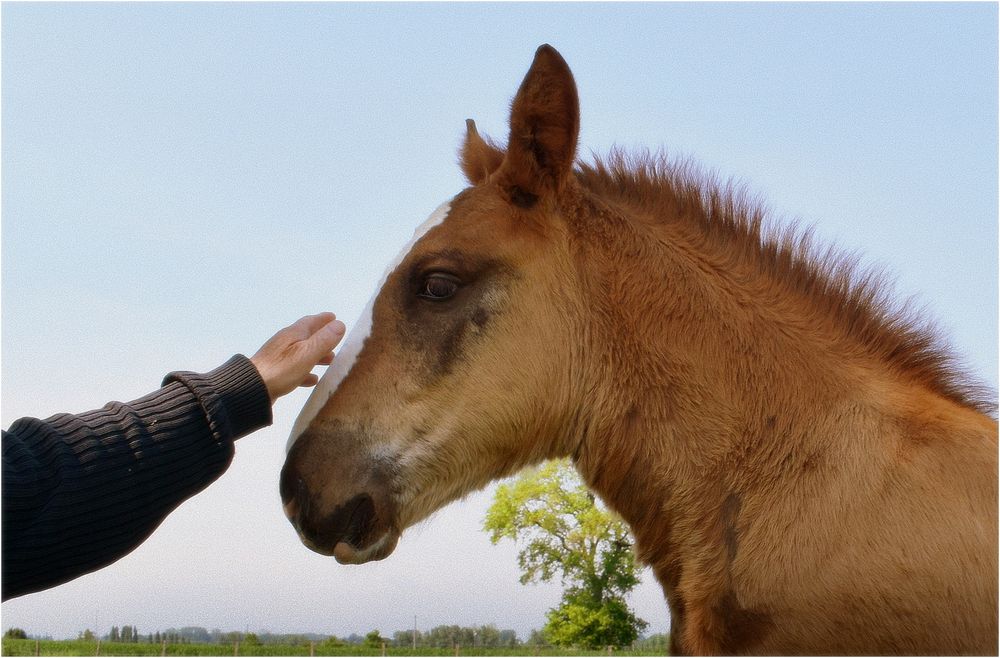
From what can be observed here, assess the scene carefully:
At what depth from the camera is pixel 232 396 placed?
10.3ft

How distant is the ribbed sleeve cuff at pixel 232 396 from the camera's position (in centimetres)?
302

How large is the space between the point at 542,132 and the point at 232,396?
186 cm

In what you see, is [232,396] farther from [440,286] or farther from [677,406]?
[677,406]

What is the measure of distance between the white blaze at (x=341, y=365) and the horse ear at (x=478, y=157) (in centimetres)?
61

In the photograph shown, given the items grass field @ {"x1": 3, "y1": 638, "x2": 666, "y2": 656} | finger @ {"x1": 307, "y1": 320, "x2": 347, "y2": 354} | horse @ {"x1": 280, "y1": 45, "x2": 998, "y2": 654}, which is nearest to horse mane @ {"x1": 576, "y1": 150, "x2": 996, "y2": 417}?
horse @ {"x1": 280, "y1": 45, "x2": 998, "y2": 654}

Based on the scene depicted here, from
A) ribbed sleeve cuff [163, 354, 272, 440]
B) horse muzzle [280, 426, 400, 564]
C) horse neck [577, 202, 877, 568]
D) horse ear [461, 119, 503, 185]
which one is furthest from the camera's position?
horse ear [461, 119, 503, 185]

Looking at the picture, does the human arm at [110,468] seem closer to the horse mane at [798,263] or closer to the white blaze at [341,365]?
the white blaze at [341,365]

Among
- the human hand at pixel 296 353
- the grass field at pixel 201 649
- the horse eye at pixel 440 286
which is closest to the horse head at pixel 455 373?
the horse eye at pixel 440 286

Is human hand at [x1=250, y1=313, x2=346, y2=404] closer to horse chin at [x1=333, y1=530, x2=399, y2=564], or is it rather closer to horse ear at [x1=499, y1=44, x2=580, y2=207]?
horse chin at [x1=333, y1=530, x2=399, y2=564]

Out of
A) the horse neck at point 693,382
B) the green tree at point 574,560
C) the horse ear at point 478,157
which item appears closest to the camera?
the horse neck at point 693,382

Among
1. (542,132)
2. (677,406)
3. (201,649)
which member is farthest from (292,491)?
(201,649)

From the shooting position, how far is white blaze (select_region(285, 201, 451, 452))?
349cm

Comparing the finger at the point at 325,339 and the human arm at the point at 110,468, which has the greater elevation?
the finger at the point at 325,339

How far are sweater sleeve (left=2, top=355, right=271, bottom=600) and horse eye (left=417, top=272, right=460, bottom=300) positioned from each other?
3.04 feet
